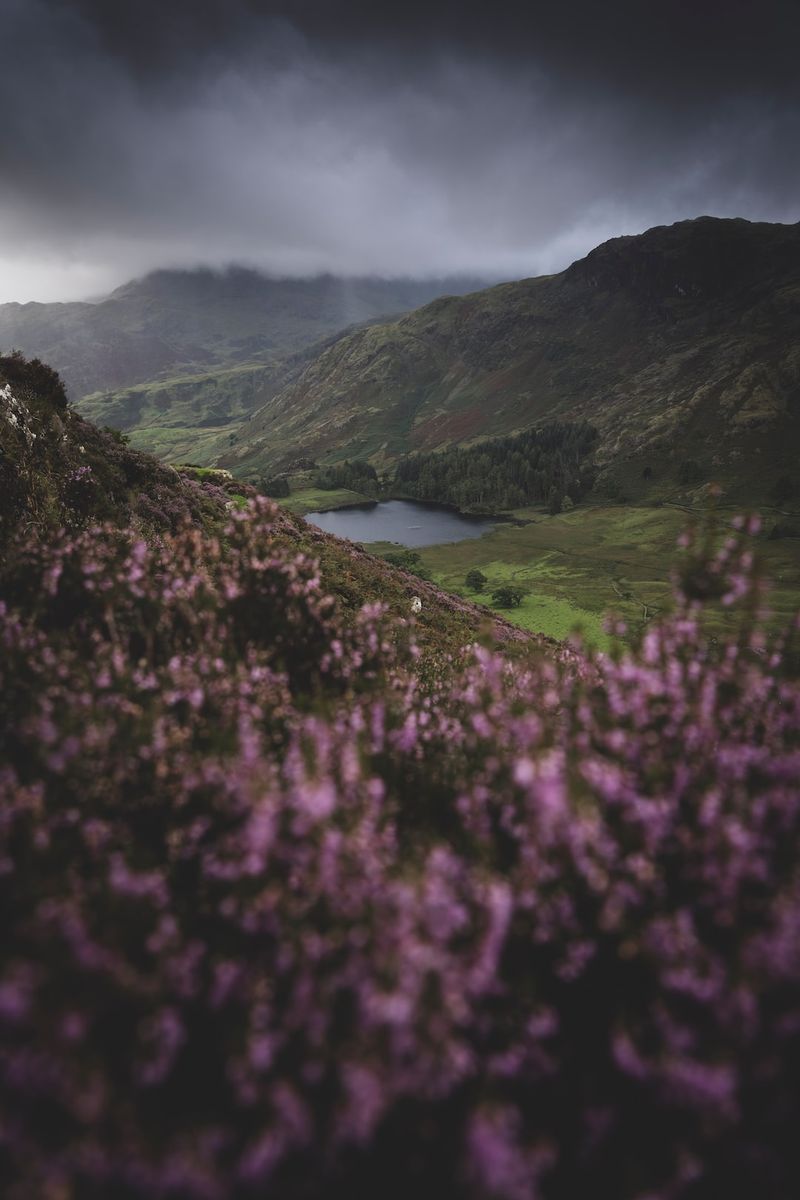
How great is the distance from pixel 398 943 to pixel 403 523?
15715 cm

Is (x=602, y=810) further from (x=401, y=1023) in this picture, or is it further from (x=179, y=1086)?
(x=179, y=1086)

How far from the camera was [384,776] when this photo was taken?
6160 mm

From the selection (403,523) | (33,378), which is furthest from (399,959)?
(403,523)

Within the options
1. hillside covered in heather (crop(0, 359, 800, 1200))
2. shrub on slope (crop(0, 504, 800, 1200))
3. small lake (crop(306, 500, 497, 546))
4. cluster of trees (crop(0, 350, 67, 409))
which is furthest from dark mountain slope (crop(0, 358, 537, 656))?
small lake (crop(306, 500, 497, 546))

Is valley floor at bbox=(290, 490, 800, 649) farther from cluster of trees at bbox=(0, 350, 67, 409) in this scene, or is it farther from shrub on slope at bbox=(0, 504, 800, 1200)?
shrub on slope at bbox=(0, 504, 800, 1200)

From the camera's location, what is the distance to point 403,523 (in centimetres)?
15875

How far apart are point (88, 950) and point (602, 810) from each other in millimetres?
3779

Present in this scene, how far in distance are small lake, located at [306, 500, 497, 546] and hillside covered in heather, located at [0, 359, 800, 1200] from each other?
121345 mm

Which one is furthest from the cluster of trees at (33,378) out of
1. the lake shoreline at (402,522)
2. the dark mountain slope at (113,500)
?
the lake shoreline at (402,522)

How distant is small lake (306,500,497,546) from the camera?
13925 cm

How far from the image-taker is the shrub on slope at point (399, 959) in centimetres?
305

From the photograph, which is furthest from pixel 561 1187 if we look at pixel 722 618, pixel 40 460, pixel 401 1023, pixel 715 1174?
pixel 722 618

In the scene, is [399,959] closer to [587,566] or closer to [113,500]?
[113,500]

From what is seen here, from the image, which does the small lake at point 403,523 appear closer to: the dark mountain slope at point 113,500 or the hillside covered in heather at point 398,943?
the dark mountain slope at point 113,500
